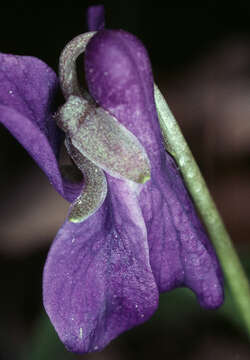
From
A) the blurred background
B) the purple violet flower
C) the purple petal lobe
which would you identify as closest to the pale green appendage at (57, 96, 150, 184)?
the purple violet flower

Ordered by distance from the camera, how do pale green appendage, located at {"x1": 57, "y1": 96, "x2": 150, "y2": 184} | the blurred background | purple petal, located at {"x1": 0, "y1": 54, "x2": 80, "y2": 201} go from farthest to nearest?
the blurred background, pale green appendage, located at {"x1": 57, "y1": 96, "x2": 150, "y2": 184}, purple petal, located at {"x1": 0, "y1": 54, "x2": 80, "y2": 201}

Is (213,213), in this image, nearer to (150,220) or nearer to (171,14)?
(150,220)

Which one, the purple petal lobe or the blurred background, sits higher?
the purple petal lobe

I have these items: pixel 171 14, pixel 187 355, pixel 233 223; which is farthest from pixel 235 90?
pixel 187 355

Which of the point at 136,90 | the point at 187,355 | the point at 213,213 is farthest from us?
the point at 187,355

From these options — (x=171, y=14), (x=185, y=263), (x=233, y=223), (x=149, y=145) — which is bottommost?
(x=233, y=223)

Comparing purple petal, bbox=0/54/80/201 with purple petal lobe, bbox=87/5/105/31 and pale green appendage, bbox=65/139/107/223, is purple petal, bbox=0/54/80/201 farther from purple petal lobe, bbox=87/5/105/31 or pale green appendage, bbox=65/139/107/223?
purple petal lobe, bbox=87/5/105/31

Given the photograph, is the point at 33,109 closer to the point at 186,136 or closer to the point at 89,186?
the point at 89,186
